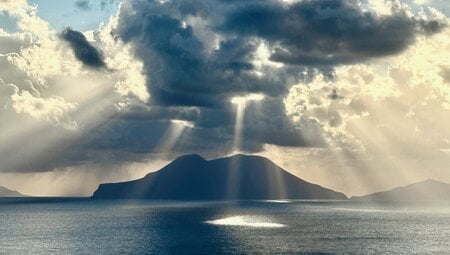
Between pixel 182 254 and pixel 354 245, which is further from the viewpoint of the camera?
pixel 354 245

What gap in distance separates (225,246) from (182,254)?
2493 centimetres

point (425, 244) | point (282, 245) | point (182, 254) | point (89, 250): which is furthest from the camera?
point (425, 244)

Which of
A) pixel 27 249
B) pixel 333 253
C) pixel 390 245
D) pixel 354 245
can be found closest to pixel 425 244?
pixel 390 245

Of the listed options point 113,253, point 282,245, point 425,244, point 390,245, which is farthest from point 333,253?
point 113,253

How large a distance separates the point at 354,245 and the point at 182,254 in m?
66.2

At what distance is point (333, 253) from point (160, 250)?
5629 cm

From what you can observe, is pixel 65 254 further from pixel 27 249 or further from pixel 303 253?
pixel 303 253

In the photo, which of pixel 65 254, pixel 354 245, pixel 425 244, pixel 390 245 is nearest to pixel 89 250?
pixel 65 254

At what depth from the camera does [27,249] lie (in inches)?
6885

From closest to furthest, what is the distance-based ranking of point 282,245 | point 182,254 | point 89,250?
point 182,254 → point 89,250 → point 282,245

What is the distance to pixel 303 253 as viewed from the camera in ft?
536

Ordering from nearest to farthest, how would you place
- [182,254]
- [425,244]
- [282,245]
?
[182,254] < [282,245] < [425,244]

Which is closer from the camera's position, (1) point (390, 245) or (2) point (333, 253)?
(2) point (333, 253)

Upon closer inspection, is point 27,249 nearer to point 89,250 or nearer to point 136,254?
point 89,250
